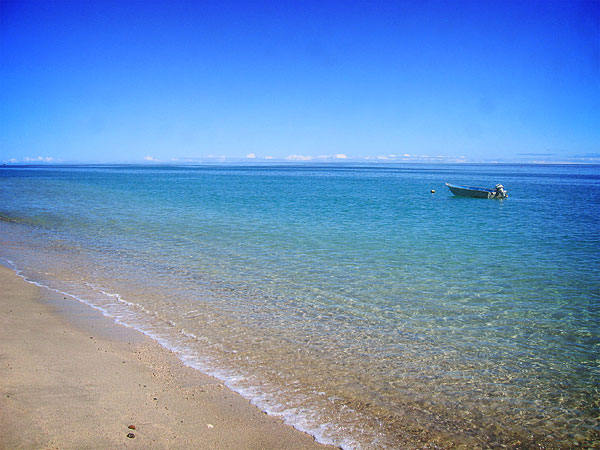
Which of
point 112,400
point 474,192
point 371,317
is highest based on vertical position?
point 474,192

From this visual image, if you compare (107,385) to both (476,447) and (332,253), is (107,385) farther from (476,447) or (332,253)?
(332,253)

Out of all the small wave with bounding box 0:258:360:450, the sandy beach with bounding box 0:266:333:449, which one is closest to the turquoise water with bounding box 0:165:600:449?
the small wave with bounding box 0:258:360:450

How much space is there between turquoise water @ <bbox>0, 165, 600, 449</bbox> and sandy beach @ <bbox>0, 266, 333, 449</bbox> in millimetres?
367

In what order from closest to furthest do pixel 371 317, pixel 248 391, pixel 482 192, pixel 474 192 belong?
1. pixel 248 391
2. pixel 371 317
3. pixel 482 192
4. pixel 474 192

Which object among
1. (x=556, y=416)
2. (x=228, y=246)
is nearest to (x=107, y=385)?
(x=556, y=416)

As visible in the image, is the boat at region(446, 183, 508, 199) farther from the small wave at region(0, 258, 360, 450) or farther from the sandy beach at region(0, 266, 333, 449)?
the sandy beach at region(0, 266, 333, 449)

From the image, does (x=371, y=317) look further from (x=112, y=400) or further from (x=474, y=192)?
(x=474, y=192)

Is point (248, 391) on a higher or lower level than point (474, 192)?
lower

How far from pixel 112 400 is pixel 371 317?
501 centimetres

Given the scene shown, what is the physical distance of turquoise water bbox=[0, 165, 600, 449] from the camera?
16.8ft

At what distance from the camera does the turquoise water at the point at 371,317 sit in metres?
5.13

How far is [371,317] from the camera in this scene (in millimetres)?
8461

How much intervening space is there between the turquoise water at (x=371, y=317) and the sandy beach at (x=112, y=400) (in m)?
0.37

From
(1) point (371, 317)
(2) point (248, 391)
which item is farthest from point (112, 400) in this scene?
(1) point (371, 317)
